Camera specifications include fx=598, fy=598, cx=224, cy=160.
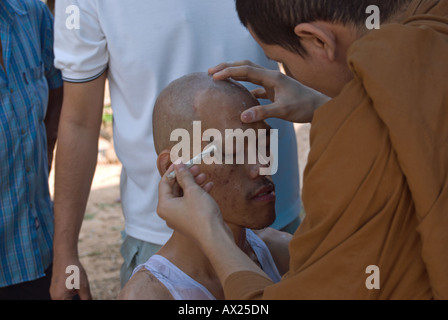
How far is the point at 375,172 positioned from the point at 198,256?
0.90 metres

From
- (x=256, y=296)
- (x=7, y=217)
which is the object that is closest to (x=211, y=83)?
(x=256, y=296)

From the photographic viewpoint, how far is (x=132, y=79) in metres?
2.54

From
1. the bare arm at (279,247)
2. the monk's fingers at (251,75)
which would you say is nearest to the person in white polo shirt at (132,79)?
the bare arm at (279,247)

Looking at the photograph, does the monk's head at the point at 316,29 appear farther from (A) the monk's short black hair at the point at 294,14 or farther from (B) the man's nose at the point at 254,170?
(B) the man's nose at the point at 254,170

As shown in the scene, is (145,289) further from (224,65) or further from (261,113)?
(224,65)

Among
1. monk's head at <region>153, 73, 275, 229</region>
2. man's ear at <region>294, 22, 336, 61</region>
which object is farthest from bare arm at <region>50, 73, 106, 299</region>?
man's ear at <region>294, 22, 336, 61</region>

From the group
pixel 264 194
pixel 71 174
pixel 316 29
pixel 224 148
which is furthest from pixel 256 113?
pixel 71 174

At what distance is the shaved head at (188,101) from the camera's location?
6.97 ft

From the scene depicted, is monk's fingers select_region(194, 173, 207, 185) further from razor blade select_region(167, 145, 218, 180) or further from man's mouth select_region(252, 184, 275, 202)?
man's mouth select_region(252, 184, 275, 202)

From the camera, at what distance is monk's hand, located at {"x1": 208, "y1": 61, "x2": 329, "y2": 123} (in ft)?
7.02

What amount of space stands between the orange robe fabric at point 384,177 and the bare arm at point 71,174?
4.88 feet

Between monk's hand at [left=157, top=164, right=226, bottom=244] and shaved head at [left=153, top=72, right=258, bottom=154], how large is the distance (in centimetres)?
28

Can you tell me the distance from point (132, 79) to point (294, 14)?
3.55 feet

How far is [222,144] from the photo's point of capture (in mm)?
2123
